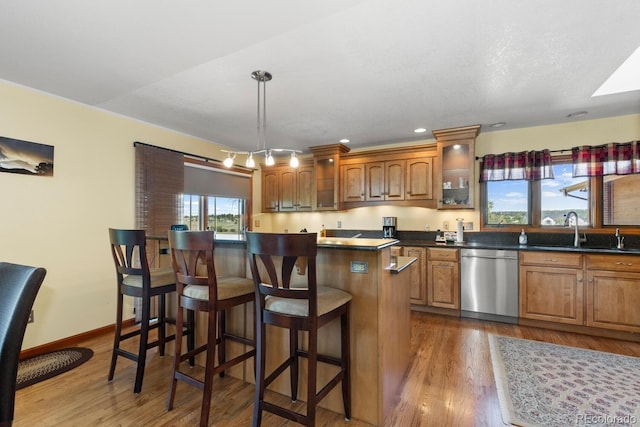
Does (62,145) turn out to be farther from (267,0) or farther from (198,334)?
(267,0)

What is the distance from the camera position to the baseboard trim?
2716 mm

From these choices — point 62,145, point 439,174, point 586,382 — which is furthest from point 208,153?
point 586,382

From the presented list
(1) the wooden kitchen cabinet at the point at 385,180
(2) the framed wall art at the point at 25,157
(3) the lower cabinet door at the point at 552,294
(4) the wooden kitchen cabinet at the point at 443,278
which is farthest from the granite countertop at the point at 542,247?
(2) the framed wall art at the point at 25,157

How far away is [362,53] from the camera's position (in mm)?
2197

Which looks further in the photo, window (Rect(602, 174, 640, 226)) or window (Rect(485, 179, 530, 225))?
window (Rect(485, 179, 530, 225))

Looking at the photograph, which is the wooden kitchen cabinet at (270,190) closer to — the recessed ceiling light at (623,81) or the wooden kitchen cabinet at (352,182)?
the wooden kitchen cabinet at (352,182)

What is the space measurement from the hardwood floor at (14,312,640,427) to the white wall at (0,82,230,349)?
0.58m

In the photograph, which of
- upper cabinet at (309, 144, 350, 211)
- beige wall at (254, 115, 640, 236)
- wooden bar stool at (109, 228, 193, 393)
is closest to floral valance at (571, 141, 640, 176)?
beige wall at (254, 115, 640, 236)

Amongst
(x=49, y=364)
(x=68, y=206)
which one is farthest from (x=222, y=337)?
(x=68, y=206)

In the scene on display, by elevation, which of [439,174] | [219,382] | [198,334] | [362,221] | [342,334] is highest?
[439,174]

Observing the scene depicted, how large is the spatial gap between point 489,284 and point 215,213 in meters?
4.10

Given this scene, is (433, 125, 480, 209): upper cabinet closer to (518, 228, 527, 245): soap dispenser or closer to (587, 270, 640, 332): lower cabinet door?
(518, 228, 527, 245): soap dispenser

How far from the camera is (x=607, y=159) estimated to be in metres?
3.56

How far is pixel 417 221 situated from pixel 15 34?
15.3 feet
